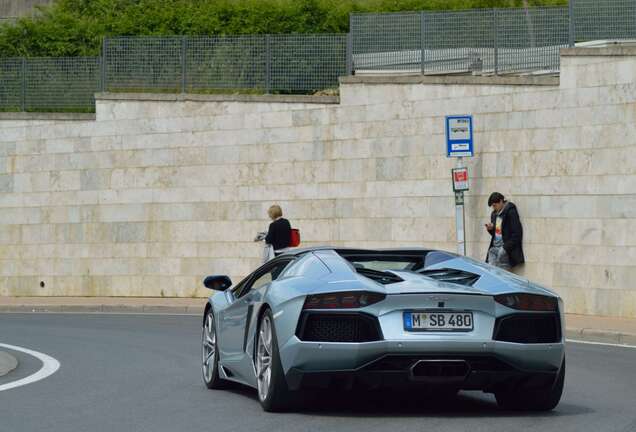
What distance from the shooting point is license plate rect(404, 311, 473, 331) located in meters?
9.15

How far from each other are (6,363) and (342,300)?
5799 mm

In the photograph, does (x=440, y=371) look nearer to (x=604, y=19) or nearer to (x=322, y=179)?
(x=604, y=19)

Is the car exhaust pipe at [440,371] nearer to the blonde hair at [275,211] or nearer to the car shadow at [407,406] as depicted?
the car shadow at [407,406]

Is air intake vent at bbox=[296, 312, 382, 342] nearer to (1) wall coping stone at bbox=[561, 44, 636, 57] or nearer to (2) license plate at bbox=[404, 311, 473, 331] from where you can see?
(2) license plate at bbox=[404, 311, 473, 331]

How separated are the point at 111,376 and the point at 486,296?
4668 millimetres

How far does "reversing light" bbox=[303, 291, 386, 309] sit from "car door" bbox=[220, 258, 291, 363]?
0.96 meters

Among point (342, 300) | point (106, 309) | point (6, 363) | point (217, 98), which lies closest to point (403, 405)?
point (342, 300)

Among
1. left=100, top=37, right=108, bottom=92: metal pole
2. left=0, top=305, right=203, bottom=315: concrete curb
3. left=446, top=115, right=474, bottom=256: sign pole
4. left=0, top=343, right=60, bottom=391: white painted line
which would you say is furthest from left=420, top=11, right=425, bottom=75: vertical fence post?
left=0, top=343, right=60, bottom=391: white painted line

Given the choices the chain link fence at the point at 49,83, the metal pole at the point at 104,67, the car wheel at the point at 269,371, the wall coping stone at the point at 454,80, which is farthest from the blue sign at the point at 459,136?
the car wheel at the point at 269,371

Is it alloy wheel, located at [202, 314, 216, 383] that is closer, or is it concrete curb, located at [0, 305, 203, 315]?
alloy wheel, located at [202, 314, 216, 383]

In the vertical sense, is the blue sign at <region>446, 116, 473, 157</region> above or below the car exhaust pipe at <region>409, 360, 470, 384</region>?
above

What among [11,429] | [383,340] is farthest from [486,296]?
A: [11,429]

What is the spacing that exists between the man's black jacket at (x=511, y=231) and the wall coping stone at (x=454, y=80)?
Result: 2.21 meters

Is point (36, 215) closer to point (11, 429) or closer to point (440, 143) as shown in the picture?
point (440, 143)
